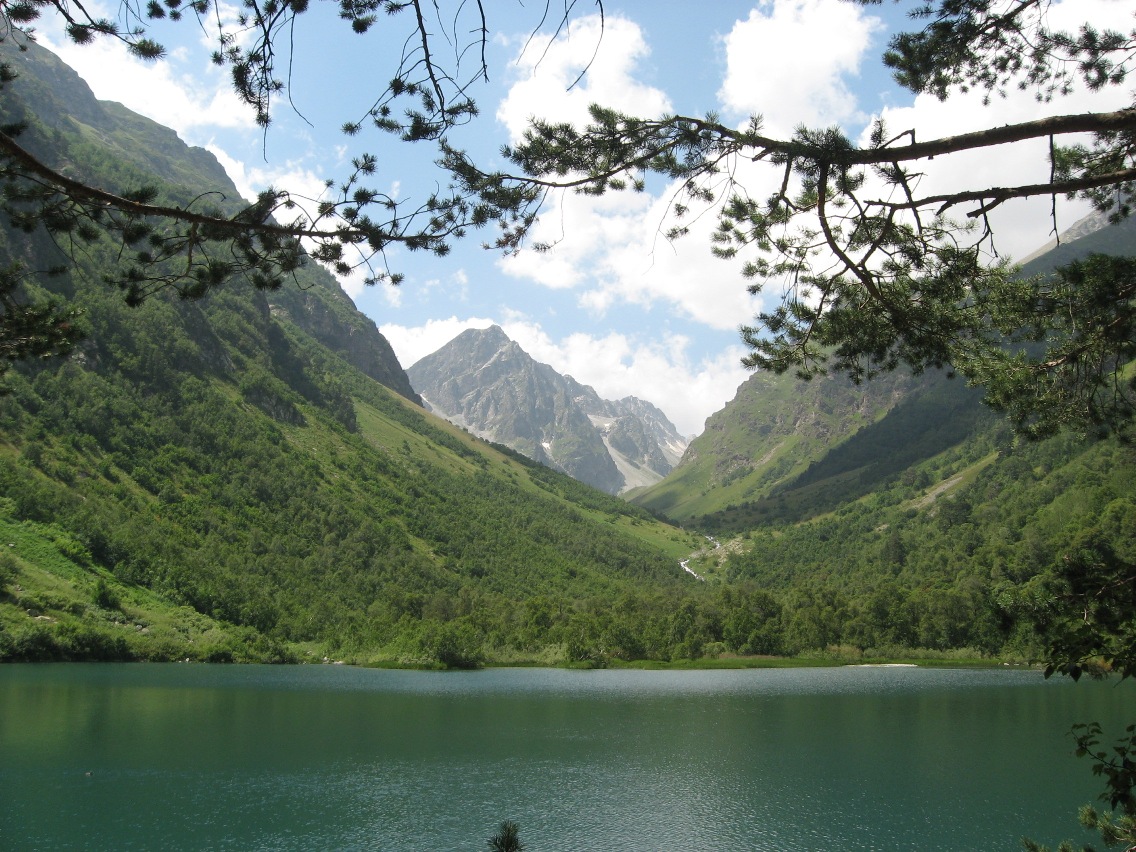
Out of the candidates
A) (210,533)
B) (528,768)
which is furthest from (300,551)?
(528,768)

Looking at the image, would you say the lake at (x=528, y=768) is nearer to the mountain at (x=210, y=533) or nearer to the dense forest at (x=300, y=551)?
the mountain at (x=210, y=533)

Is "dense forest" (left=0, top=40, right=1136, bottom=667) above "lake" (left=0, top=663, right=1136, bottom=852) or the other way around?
above

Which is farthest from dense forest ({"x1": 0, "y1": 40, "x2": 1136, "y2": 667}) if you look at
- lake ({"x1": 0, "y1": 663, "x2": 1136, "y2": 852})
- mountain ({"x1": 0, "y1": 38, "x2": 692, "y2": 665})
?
lake ({"x1": 0, "y1": 663, "x2": 1136, "y2": 852})

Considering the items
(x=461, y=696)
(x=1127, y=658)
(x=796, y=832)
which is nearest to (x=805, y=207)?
(x=1127, y=658)

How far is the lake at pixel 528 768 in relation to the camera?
28391 millimetres

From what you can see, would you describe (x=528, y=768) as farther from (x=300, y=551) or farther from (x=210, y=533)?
(x=300, y=551)

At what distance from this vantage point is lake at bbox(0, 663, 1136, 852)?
28.4 metres

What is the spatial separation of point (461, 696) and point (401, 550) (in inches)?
3804

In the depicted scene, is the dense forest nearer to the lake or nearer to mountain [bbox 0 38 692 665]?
mountain [bbox 0 38 692 665]

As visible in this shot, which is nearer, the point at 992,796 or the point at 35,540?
the point at 992,796

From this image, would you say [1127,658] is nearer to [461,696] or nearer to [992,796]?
[992,796]

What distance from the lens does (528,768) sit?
39.5 metres

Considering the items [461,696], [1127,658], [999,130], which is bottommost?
[461,696]

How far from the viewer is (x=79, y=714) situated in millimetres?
46688
